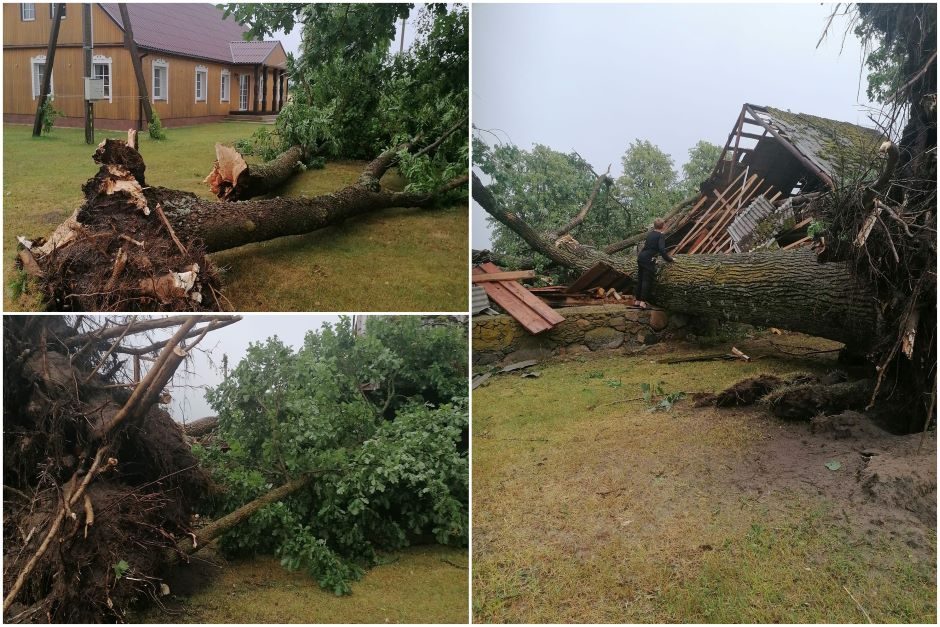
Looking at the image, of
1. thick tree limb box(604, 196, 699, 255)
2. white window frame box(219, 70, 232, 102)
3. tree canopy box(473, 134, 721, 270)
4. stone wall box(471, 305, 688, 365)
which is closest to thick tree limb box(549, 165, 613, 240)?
tree canopy box(473, 134, 721, 270)

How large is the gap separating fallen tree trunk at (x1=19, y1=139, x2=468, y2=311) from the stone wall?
9.99 feet

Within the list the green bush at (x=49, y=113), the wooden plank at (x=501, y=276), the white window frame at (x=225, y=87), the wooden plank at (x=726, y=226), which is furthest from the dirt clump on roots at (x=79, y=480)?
the wooden plank at (x=726, y=226)

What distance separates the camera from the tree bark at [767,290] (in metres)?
4.18

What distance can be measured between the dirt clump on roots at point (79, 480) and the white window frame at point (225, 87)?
1.69m

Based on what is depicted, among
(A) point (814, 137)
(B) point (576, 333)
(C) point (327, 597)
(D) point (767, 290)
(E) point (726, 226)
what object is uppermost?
(A) point (814, 137)

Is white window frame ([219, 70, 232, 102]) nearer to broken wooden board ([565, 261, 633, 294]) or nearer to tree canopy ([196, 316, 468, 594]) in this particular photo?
tree canopy ([196, 316, 468, 594])

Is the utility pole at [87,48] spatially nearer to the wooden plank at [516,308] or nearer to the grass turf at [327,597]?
the grass turf at [327,597]

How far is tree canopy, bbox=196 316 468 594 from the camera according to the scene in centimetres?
319

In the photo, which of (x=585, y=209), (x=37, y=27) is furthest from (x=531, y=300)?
(x=37, y=27)

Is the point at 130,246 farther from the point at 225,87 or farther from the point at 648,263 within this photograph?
the point at 648,263

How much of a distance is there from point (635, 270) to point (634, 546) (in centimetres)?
461

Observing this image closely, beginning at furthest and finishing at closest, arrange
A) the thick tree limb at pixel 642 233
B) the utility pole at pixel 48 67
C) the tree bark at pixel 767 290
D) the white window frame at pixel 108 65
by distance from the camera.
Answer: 1. the thick tree limb at pixel 642 233
2. the tree bark at pixel 767 290
3. the white window frame at pixel 108 65
4. the utility pole at pixel 48 67

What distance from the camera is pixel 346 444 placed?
11.1 feet

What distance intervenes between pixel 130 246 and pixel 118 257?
9 centimetres
